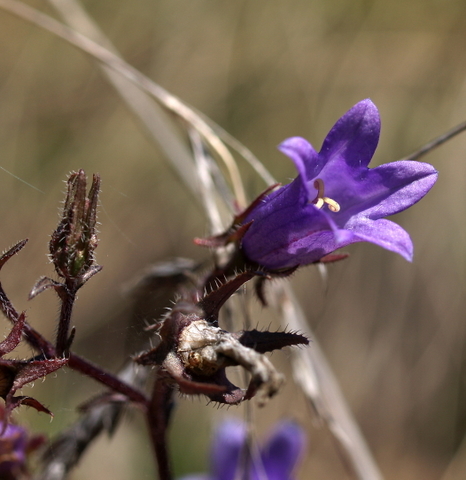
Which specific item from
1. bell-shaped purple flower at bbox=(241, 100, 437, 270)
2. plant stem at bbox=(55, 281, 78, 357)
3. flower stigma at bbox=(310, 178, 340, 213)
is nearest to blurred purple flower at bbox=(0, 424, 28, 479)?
plant stem at bbox=(55, 281, 78, 357)

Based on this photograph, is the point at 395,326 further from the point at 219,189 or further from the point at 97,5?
the point at 97,5

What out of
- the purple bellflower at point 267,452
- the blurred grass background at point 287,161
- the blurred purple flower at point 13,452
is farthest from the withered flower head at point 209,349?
the blurred grass background at point 287,161

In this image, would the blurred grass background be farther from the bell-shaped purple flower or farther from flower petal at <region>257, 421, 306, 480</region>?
the bell-shaped purple flower

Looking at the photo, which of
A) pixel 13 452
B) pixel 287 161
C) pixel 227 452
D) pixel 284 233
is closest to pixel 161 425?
pixel 13 452

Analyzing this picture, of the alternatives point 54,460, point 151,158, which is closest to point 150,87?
point 54,460

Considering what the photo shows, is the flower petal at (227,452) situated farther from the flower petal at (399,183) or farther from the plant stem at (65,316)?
the flower petal at (399,183)

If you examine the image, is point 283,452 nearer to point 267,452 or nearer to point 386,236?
point 267,452
